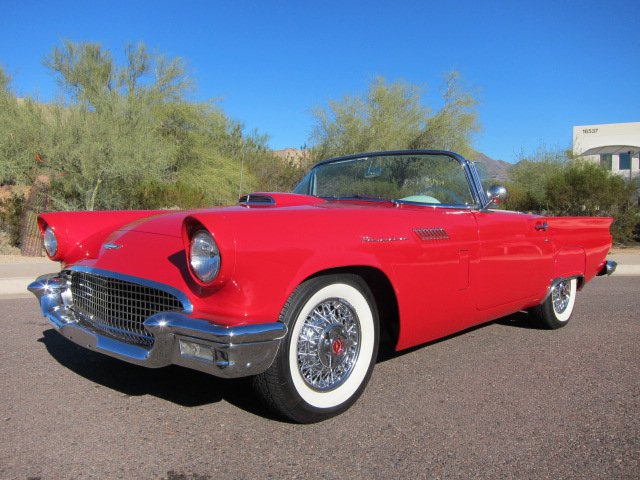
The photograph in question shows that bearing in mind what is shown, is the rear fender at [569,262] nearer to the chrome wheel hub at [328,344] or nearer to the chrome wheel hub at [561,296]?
the chrome wheel hub at [561,296]

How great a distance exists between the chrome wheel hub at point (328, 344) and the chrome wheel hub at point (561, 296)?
281 centimetres

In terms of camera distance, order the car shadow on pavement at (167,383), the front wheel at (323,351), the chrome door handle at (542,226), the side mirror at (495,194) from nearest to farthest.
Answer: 1. the front wheel at (323,351)
2. the car shadow on pavement at (167,383)
3. the side mirror at (495,194)
4. the chrome door handle at (542,226)

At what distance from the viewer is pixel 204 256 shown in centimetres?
248

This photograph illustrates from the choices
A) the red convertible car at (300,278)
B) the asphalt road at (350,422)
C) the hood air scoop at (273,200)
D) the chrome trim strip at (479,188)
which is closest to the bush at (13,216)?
the asphalt road at (350,422)

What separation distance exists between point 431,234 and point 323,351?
41.2 inches

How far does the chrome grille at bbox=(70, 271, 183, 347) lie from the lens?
2.69 m

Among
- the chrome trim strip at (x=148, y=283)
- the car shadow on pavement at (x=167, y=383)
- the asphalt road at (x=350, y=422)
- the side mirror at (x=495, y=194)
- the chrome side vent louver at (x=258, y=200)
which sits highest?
the side mirror at (x=495, y=194)

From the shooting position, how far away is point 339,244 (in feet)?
8.92

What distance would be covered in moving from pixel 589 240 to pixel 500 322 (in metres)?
1.15

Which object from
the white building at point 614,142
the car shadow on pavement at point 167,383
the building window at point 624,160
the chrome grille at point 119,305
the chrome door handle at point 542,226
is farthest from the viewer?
the building window at point 624,160

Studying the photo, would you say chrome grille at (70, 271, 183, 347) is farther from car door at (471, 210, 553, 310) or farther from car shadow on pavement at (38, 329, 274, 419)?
car door at (471, 210, 553, 310)

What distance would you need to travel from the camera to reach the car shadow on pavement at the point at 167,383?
3.08 meters

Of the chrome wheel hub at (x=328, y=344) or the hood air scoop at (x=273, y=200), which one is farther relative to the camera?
the hood air scoop at (x=273, y=200)

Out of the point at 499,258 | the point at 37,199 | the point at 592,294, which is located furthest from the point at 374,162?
the point at 37,199
